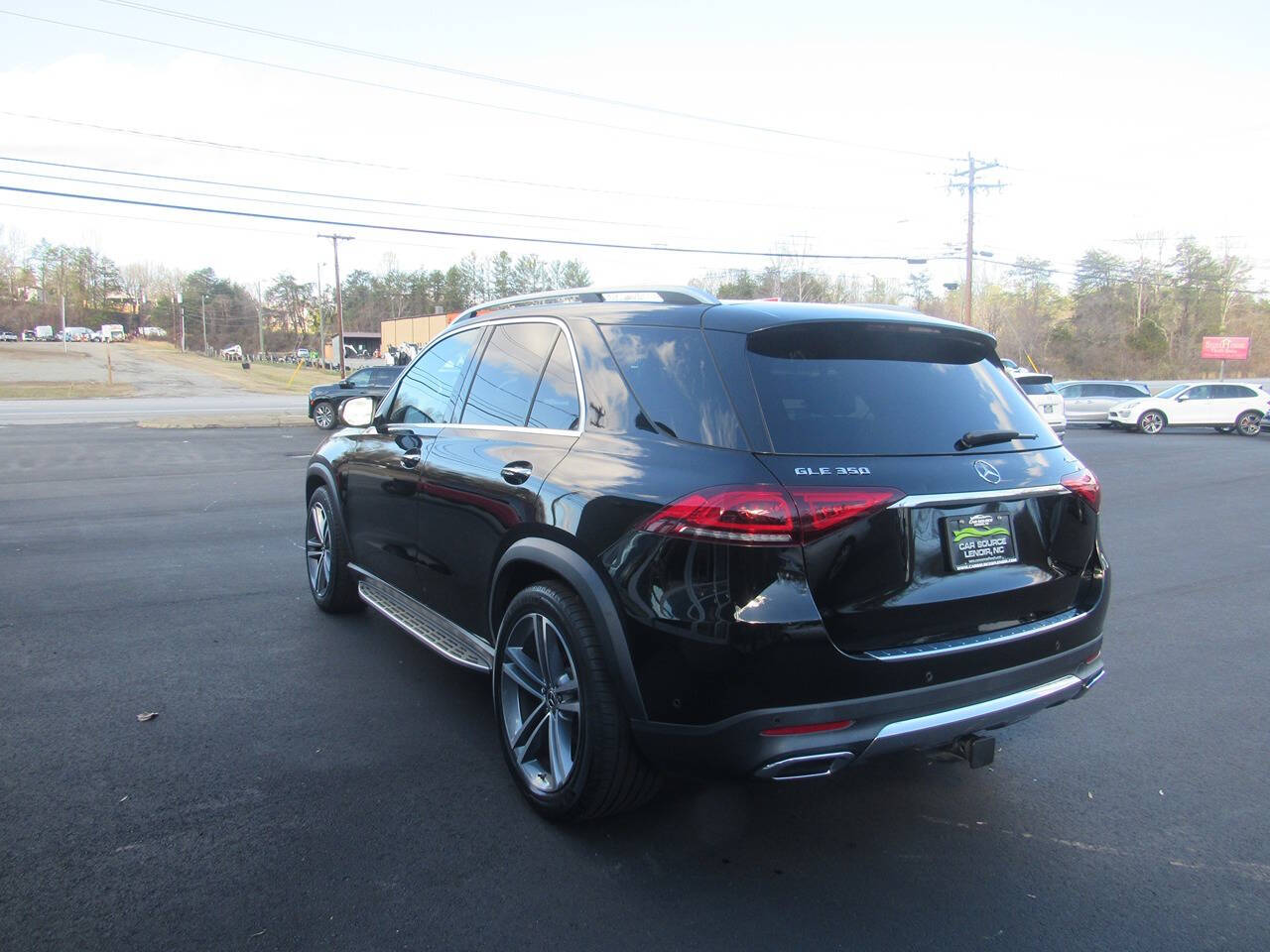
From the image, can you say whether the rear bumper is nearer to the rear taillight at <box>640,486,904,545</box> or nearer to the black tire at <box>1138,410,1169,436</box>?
the rear taillight at <box>640,486,904,545</box>

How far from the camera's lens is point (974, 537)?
9.10ft

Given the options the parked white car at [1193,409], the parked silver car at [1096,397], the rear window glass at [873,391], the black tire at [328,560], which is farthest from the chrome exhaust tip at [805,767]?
the parked silver car at [1096,397]

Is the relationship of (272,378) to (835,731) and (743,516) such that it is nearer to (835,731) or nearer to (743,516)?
(743,516)

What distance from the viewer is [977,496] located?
109 inches

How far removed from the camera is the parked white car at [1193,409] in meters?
26.0

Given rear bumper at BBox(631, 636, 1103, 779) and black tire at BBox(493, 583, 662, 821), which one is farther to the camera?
black tire at BBox(493, 583, 662, 821)

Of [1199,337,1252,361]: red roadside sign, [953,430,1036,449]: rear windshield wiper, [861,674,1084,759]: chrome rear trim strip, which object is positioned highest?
[1199,337,1252,361]: red roadside sign

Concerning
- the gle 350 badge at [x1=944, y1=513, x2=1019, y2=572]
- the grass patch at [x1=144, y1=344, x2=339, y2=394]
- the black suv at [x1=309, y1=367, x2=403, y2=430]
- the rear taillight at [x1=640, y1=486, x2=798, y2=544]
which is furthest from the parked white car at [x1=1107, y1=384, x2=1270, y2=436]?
the grass patch at [x1=144, y1=344, x2=339, y2=394]

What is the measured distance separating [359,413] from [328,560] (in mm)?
1065

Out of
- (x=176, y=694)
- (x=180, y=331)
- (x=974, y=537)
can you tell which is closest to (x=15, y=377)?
(x=176, y=694)

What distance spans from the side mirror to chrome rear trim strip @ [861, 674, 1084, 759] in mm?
3477

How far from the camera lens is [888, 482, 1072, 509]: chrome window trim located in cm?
262

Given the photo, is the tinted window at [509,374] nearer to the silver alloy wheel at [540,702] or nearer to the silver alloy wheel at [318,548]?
the silver alloy wheel at [540,702]

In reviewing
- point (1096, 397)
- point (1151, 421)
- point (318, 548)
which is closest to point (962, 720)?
point (318, 548)
